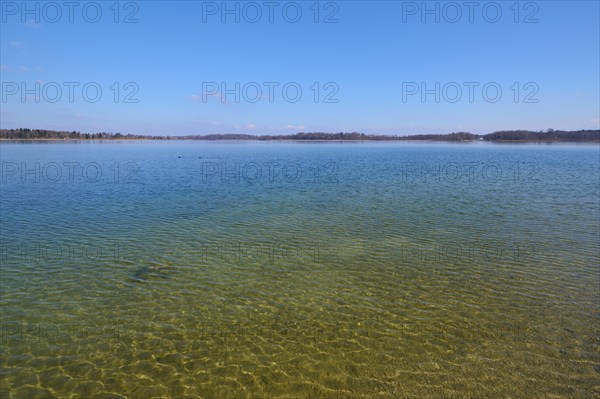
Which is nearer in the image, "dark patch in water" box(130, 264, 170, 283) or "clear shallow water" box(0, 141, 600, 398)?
"clear shallow water" box(0, 141, 600, 398)

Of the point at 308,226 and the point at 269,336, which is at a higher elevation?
the point at 308,226

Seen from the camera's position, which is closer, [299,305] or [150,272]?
[299,305]

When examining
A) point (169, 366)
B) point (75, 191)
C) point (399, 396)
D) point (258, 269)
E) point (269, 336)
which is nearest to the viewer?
point (399, 396)

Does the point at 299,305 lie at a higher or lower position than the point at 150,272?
lower

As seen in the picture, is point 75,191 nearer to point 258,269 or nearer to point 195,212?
point 195,212

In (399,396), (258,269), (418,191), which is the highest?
(418,191)

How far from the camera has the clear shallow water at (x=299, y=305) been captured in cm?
717

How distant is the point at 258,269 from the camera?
1312 cm

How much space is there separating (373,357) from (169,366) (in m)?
4.78

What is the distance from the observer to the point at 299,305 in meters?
10.3

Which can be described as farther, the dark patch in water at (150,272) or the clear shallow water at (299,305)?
the dark patch in water at (150,272)

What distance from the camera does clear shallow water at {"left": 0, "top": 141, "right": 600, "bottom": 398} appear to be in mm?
7172

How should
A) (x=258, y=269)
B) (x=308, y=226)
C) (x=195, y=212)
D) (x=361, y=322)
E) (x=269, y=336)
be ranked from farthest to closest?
(x=195, y=212), (x=308, y=226), (x=258, y=269), (x=361, y=322), (x=269, y=336)

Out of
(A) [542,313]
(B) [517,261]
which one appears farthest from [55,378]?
(B) [517,261]
